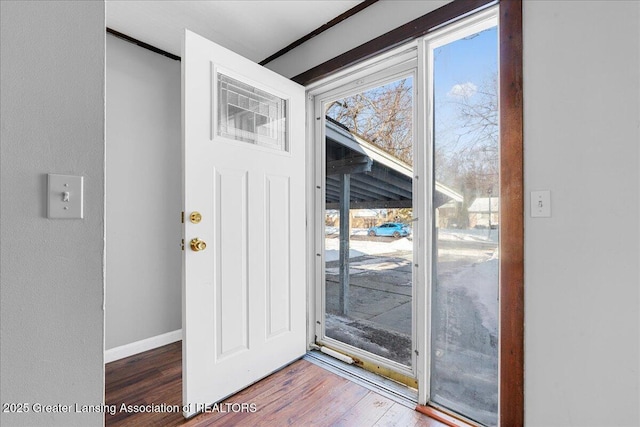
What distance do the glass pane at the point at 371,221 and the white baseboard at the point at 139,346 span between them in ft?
4.32

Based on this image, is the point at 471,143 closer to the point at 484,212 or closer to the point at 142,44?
the point at 484,212

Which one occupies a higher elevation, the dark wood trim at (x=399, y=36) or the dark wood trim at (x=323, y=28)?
the dark wood trim at (x=323, y=28)

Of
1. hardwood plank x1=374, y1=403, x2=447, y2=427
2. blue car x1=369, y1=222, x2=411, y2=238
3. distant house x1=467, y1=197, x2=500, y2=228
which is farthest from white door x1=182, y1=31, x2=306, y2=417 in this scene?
distant house x1=467, y1=197, x2=500, y2=228

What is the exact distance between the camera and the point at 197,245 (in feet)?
5.32

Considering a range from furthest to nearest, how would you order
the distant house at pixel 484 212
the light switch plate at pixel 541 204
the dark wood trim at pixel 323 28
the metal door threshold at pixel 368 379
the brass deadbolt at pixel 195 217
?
the dark wood trim at pixel 323 28, the metal door threshold at pixel 368 379, the brass deadbolt at pixel 195 217, the distant house at pixel 484 212, the light switch plate at pixel 541 204

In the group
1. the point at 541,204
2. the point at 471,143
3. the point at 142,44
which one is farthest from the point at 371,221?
the point at 142,44

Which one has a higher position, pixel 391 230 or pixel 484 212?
pixel 484 212

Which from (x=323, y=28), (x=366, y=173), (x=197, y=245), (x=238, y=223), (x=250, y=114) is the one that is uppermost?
(x=323, y=28)

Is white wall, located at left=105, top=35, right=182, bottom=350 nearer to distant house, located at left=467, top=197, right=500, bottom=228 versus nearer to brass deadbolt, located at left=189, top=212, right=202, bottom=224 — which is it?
brass deadbolt, located at left=189, top=212, right=202, bottom=224

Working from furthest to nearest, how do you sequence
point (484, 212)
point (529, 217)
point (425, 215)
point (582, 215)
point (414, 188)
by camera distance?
point (414, 188)
point (425, 215)
point (484, 212)
point (529, 217)
point (582, 215)

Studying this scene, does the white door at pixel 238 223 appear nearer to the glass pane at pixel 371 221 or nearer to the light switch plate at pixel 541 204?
the glass pane at pixel 371 221

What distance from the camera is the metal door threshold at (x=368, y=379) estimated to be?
1.76 metres

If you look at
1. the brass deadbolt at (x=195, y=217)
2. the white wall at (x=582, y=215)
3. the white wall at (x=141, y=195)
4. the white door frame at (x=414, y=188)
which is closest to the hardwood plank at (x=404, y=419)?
the white door frame at (x=414, y=188)

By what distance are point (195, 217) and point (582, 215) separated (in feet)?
5.72
